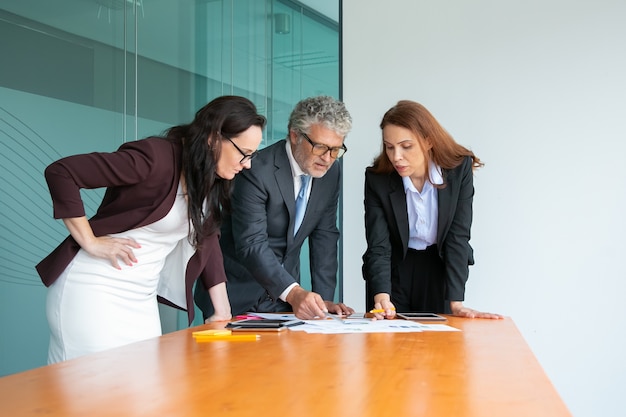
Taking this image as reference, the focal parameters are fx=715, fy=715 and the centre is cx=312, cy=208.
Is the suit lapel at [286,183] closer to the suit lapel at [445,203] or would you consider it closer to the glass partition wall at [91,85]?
the suit lapel at [445,203]

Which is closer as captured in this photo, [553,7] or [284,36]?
[553,7]

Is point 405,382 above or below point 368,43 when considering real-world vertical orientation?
below

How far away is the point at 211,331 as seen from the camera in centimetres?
213

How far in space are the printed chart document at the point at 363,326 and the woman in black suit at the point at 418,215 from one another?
351 millimetres

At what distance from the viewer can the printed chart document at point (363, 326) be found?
2.26 meters

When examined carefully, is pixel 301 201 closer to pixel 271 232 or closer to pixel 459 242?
pixel 271 232

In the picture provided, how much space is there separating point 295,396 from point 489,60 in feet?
11.0

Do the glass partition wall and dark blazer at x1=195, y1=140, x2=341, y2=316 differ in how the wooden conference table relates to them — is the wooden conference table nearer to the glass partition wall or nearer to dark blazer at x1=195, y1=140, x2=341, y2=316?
dark blazer at x1=195, y1=140, x2=341, y2=316

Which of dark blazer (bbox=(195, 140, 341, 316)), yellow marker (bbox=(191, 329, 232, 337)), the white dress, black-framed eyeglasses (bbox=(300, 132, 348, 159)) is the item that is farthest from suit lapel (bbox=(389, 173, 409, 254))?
yellow marker (bbox=(191, 329, 232, 337))

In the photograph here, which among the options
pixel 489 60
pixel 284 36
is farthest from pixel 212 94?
pixel 489 60

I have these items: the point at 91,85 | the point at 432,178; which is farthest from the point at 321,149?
the point at 91,85

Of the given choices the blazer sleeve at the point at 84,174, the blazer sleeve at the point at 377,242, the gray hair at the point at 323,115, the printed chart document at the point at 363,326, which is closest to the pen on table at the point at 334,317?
the printed chart document at the point at 363,326

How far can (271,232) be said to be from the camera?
2898mm

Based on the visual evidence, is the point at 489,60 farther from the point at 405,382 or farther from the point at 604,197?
the point at 405,382
